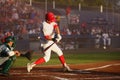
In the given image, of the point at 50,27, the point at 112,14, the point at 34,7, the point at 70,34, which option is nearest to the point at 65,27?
the point at 70,34

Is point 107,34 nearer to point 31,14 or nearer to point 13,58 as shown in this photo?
point 31,14

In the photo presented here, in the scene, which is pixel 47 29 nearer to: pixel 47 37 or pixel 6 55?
pixel 47 37

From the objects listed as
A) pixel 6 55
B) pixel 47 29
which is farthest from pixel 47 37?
pixel 6 55

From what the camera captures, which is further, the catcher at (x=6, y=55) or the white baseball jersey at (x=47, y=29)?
the white baseball jersey at (x=47, y=29)

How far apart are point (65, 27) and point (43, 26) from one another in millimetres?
19907

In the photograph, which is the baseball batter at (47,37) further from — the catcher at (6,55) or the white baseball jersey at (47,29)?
the catcher at (6,55)

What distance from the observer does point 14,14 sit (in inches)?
1121

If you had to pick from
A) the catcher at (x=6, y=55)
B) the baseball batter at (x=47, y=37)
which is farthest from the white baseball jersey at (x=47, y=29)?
the catcher at (x=6, y=55)

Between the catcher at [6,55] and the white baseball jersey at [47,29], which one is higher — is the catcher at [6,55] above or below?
below

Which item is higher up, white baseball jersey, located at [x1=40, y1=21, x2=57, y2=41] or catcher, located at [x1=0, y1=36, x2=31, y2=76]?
white baseball jersey, located at [x1=40, y1=21, x2=57, y2=41]

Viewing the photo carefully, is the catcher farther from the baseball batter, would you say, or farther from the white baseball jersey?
the white baseball jersey

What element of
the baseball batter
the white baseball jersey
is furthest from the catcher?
the white baseball jersey

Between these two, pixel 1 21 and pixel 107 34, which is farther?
pixel 107 34

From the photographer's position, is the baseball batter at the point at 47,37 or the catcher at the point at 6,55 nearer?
the catcher at the point at 6,55
